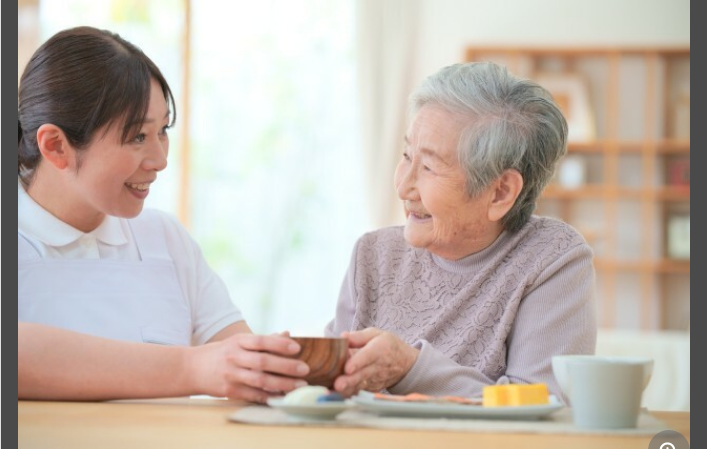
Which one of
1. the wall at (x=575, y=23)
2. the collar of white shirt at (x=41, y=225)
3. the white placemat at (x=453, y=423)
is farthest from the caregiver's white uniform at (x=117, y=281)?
the wall at (x=575, y=23)

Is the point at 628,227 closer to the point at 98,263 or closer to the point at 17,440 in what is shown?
the point at 98,263

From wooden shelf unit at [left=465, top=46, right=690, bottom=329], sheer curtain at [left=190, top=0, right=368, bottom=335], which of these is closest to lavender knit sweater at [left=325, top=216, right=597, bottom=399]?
sheer curtain at [left=190, top=0, right=368, bottom=335]

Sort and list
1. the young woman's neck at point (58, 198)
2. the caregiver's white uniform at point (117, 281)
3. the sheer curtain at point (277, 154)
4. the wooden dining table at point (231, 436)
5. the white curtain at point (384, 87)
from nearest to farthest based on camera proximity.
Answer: the wooden dining table at point (231, 436) → the caregiver's white uniform at point (117, 281) → the young woman's neck at point (58, 198) → the white curtain at point (384, 87) → the sheer curtain at point (277, 154)

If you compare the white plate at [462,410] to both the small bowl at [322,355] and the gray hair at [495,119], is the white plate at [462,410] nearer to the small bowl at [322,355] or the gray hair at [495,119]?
the small bowl at [322,355]

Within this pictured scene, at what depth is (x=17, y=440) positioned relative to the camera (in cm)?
109

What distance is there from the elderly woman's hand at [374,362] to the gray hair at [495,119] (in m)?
0.46

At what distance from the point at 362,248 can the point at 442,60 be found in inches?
195

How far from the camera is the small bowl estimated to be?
1.38 m

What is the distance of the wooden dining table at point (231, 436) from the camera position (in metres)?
1.07

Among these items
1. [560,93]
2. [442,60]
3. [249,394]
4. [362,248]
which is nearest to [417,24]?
[442,60]

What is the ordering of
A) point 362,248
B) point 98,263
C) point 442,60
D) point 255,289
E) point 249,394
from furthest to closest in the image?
point 442,60 → point 255,289 → point 362,248 → point 98,263 → point 249,394

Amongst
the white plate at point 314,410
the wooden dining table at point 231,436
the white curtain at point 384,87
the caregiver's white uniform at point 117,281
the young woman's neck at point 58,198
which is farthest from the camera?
the white curtain at point 384,87

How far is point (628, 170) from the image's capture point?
6.73 metres

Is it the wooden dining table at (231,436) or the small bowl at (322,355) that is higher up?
the small bowl at (322,355)
